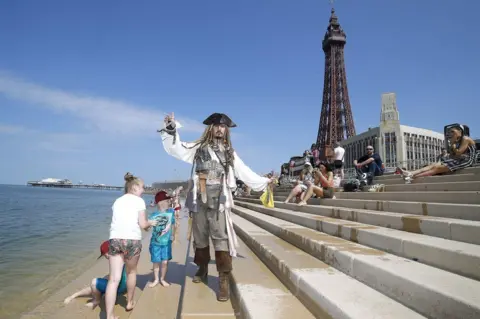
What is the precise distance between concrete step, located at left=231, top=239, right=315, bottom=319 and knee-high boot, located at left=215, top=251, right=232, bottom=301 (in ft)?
0.31

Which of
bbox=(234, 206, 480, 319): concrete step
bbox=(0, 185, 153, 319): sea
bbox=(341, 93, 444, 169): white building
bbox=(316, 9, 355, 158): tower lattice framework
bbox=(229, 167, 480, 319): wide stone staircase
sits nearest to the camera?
bbox=(234, 206, 480, 319): concrete step

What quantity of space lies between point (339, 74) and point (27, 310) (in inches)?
3708

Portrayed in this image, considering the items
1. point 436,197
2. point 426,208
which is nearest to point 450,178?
point 436,197

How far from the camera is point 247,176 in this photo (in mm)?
3473

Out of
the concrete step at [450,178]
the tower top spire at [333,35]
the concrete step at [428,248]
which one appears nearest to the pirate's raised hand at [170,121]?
the concrete step at [428,248]

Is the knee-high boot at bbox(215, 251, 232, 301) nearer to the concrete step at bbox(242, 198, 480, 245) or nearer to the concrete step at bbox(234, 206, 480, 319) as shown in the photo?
the concrete step at bbox(234, 206, 480, 319)

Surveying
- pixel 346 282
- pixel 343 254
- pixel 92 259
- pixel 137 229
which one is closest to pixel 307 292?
pixel 346 282

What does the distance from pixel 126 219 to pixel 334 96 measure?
91076mm

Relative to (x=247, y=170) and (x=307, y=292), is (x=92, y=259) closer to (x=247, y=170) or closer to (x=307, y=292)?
(x=247, y=170)

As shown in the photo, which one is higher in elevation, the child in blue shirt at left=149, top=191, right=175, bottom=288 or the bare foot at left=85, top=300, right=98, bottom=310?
the child in blue shirt at left=149, top=191, right=175, bottom=288

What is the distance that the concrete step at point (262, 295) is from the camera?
2145 mm

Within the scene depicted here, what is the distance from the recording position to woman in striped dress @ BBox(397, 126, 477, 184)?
231 inches

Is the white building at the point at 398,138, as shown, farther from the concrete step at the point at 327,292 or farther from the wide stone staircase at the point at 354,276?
the concrete step at the point at 327,292

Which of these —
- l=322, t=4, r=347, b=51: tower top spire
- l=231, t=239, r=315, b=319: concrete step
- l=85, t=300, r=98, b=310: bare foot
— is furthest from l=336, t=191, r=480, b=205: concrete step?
l=322, t=4, r=347, b=51: tower top spire
